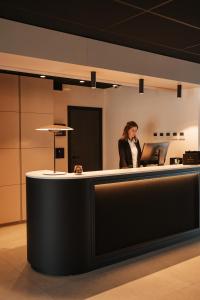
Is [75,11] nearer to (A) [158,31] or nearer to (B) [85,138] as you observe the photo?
(A) [158,31]

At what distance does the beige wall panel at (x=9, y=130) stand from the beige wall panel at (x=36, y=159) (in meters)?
0.26

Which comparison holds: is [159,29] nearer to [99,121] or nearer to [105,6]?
[105,6]

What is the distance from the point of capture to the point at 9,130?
17.4 feet

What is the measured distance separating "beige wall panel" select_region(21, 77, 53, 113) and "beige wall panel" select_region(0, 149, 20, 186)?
782 mm

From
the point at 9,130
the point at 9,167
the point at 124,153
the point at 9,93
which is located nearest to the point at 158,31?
the point at 124,153

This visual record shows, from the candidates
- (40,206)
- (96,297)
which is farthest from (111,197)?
(96,297)

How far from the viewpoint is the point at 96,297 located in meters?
2.94

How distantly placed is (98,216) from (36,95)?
284cm

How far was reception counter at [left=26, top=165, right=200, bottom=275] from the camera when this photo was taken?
11.1 feet

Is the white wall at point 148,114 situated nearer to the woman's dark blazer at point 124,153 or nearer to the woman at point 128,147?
the woman at point 128,147

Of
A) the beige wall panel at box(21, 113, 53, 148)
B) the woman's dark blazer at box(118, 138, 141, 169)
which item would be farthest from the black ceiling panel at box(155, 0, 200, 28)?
the beige wall panel at box(21, 113, 53, 148)

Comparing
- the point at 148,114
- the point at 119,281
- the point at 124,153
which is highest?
the point at 148,114

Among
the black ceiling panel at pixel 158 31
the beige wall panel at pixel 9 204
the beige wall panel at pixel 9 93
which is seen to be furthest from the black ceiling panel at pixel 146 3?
the beige wall panel at pixel 9 204

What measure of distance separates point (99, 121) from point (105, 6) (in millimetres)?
4576
